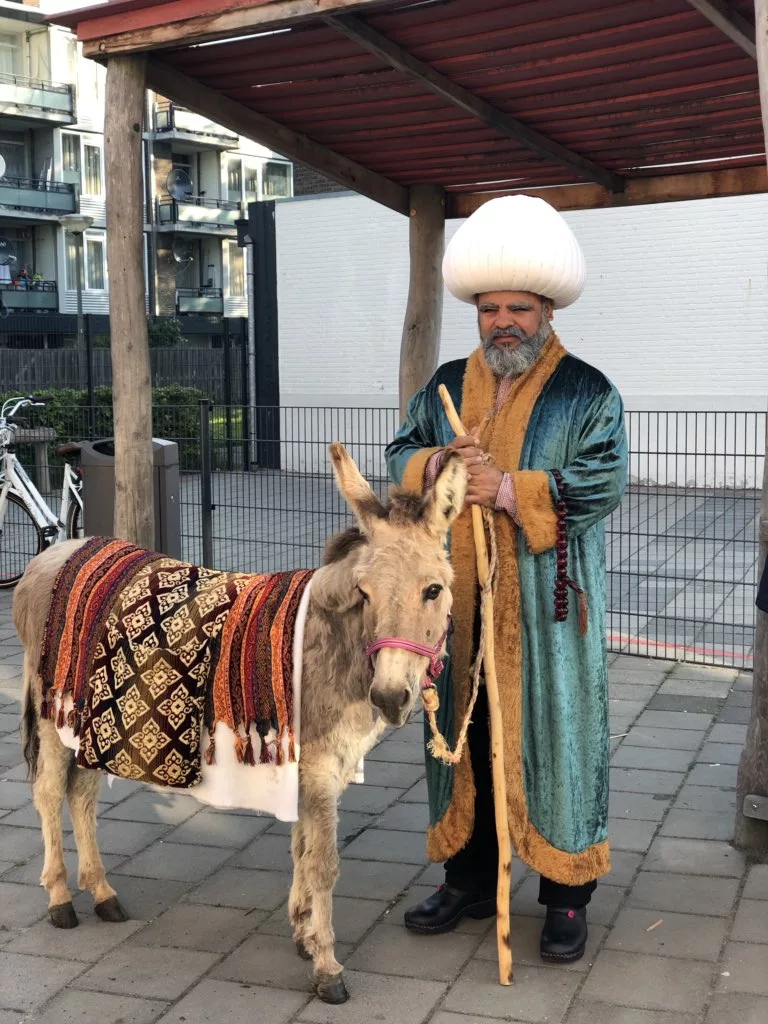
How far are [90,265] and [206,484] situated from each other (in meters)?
38.2

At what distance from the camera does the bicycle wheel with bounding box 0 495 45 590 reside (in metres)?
9.67

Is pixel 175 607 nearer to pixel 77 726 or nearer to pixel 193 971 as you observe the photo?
pixel 77 726

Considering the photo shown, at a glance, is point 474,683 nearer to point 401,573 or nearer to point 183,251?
point 401,573

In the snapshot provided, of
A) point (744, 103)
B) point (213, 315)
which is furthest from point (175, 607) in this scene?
point (213, 315)

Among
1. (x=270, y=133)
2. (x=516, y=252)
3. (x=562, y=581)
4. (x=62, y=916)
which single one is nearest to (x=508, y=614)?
(x=562, y=581)

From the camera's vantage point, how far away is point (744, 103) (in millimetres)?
5918

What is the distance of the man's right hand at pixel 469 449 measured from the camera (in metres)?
3.46

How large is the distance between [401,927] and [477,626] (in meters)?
1.06

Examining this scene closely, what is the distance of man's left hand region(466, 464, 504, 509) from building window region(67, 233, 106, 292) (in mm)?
41376

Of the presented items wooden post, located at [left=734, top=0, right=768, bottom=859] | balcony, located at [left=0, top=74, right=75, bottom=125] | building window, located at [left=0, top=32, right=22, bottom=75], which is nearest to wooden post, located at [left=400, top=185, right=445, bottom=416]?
wooden post, located at [left=734, top=0, right=768, bottom=859]

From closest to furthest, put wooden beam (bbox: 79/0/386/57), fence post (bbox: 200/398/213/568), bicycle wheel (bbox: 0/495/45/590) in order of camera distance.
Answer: wooden beam (bbox: 79/0/386/57) < fence post (bbox: 200/398/213/568) < bicycle wheel (bbox: 0/495/45/590)

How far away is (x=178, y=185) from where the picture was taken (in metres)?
45.6

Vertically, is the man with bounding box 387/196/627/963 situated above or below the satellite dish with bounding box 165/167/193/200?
below

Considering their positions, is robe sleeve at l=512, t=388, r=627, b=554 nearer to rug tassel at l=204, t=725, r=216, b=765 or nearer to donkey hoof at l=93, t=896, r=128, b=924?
rug tassel at l=204, t=725, r=216, b=765
